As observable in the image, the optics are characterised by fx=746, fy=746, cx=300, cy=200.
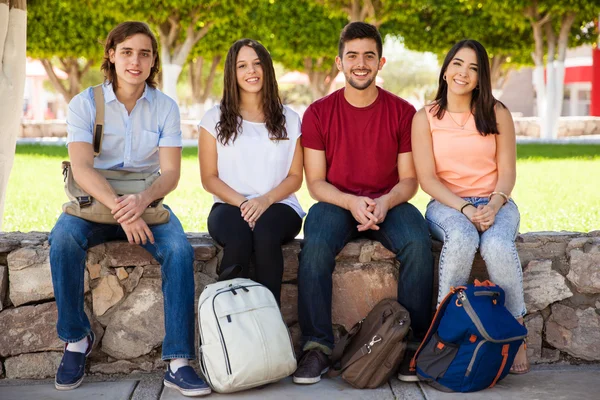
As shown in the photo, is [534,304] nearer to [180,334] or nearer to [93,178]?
[180,334]

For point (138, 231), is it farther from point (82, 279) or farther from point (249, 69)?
point (249, 69)

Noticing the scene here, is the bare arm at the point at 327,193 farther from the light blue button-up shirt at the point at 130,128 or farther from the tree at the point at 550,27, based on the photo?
the tree at the point at 550,27

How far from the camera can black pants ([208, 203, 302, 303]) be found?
3.58 metres

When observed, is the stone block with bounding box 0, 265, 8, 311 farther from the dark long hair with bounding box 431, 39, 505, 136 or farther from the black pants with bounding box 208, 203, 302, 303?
the dark long hair with bounding box 431, 39, 505, 136

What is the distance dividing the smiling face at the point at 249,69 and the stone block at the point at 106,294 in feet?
3.95

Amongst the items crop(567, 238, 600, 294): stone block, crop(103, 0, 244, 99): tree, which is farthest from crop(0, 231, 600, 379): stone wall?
crop(103, 0, 244, 99): tree

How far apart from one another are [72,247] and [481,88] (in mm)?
2175

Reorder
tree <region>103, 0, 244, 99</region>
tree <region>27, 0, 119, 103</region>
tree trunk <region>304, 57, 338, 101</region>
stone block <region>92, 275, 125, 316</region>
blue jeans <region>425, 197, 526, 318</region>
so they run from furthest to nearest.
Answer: tree trunk <region>304, 57, 338, 101</region> < tree <region>27, 0, 119, 103</region> < tree <region>103, 0, 244, 99</region> < stone block <region>92, 275, 125, 316</region> < blue jeans <region>425, 197, 526, 318</region>

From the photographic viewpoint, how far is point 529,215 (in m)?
6.49

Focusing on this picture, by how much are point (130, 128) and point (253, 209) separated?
28.9 inches

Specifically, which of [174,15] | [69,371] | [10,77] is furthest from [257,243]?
[174,15]

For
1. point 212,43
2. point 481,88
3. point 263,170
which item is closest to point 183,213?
point 263,170

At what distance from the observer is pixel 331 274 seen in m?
3.64

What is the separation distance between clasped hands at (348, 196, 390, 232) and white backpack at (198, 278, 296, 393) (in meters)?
0.64
